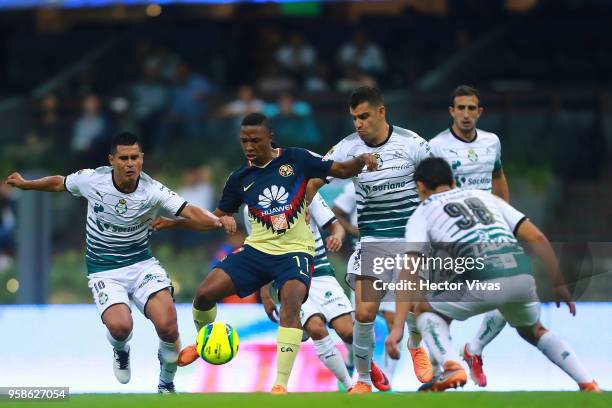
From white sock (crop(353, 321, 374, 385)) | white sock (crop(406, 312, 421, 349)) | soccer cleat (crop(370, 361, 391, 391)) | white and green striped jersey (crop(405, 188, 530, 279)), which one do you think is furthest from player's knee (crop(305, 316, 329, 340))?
white and green striped jersey (crop(405, 188, 530, 279))

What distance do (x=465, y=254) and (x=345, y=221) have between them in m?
2.96

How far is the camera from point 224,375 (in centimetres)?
1291

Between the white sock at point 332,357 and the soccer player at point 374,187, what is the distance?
21 centimetres

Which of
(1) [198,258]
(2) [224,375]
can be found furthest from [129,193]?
(1) [198,258]

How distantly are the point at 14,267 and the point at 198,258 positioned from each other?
2.15 metres

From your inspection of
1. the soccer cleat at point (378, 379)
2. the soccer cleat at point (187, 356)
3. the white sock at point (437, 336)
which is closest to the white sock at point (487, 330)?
the soccer cleat at point (378, 379)

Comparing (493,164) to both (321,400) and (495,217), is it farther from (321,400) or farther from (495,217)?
(321,400)

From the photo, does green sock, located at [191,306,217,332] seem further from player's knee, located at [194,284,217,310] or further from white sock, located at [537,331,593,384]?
white sock, located at [537,331,593,384]

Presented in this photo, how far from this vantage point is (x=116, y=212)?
439 inches

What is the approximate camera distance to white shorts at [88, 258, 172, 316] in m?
11.2

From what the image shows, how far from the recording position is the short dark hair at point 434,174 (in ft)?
31.6

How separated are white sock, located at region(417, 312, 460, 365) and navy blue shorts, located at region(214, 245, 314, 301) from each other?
1157 millimetres

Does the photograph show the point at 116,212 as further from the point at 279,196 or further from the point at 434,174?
the point at 434,174

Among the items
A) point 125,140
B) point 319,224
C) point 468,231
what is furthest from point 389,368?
point 468,231
